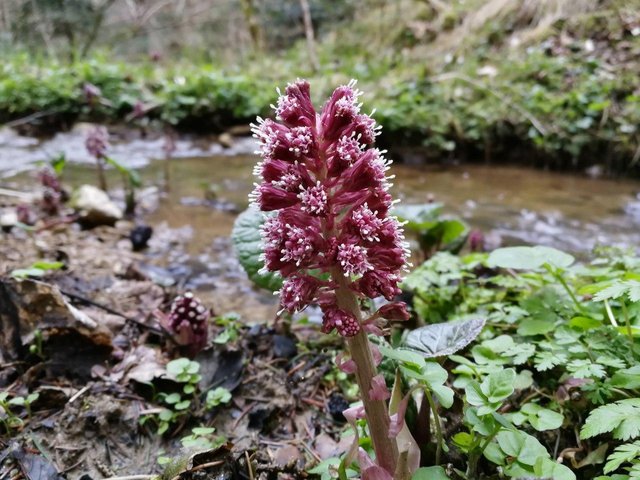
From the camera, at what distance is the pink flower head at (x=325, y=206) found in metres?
1.41

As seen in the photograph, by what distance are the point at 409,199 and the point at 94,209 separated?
3526 mm

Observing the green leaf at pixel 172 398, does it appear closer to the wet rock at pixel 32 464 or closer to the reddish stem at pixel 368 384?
the wet rock at pixel 32 464

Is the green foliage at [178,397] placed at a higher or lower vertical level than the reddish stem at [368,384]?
lower

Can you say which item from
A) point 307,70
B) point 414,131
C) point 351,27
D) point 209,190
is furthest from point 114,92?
point 351,27

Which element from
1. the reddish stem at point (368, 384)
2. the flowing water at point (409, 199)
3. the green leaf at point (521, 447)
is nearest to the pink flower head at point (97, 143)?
the flowing water at point (409, 199)

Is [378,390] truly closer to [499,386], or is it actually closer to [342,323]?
[342,323]

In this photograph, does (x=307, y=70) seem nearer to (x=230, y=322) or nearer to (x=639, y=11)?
(x=639, y=11)

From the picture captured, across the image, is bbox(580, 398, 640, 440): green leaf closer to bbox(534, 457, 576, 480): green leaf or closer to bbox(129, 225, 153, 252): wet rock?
bbox(534, 457, 576, 480): green leaf

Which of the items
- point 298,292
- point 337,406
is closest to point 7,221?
point 337,406

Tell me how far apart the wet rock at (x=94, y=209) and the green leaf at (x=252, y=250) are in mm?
2910

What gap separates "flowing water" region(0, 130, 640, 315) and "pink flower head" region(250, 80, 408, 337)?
6.50 ft

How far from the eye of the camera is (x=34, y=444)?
6.03 ft

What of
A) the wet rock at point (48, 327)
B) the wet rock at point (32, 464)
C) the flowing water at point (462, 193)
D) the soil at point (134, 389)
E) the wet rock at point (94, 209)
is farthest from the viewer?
the wet rock at point (94, 209)

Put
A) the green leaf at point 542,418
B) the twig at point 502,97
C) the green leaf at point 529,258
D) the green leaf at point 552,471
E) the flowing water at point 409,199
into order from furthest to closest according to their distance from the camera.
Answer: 1. the twig at point 502,97
2. the flowing water at point 409,199
3. the green leaf at point 529,258
4. the green leaf at point 542,418
5. the green leaf at point 552,471
